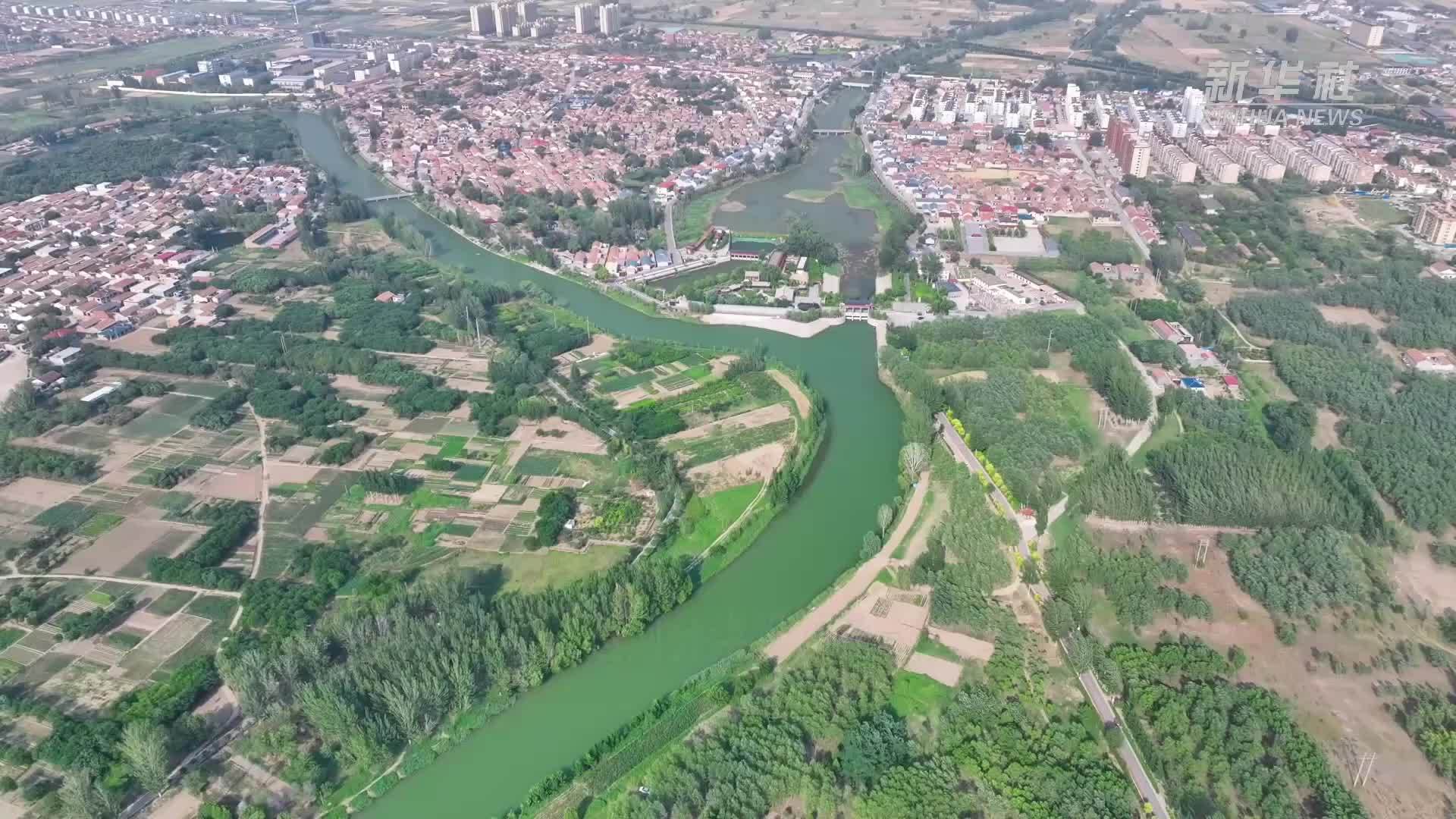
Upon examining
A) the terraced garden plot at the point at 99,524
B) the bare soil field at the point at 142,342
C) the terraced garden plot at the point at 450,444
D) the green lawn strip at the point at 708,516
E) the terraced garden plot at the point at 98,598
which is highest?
the bare soil field at the point at 142,342

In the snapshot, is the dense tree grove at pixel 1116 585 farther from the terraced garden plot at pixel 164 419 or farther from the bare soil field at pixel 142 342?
the bare soil field at pixel 142 342

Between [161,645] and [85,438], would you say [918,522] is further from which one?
[85,438]

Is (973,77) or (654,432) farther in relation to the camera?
(973,77)

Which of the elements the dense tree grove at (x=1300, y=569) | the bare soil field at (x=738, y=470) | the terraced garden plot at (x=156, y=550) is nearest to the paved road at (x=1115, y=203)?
the dense tree grove at (x=1300, y=569)

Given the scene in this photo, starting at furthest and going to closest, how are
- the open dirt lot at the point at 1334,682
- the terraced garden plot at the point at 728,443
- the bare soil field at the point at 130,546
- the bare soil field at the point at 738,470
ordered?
the terraced garden plot at the point at 728,443, the bare soil field at the point at 738,470, the bare soil field at the point at 130,546, the open dirt lot at the point at 1334,682

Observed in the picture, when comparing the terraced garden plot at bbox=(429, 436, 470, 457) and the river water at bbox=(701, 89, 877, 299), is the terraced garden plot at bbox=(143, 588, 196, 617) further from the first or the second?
the river water at bbox=(701, 89, 877, 299)

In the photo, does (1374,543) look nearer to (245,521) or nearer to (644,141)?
(245,521)

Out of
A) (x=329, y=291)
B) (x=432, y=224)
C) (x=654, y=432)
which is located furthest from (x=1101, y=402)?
(x=432, y=224)
